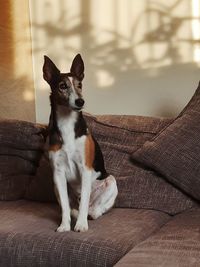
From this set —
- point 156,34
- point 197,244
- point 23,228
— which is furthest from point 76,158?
point 156,34

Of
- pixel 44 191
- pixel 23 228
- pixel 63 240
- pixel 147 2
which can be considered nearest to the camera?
pixel 63 240

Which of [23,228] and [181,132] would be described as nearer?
[23,228]

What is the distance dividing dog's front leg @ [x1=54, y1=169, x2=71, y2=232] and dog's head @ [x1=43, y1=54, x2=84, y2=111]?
33cm

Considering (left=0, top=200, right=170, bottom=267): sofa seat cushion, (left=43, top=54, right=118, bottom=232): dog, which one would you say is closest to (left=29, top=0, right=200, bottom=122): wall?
(left=43, top=54, right=118, bottom=232): dog

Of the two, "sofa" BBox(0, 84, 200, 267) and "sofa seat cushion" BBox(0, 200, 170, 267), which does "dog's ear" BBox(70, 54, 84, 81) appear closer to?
"sofa" BBox(0, 84, 200, 267)

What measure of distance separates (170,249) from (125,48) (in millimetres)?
1583

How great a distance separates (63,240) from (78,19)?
1622 mm

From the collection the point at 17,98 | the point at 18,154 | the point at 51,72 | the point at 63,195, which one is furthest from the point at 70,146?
the point at 17,98

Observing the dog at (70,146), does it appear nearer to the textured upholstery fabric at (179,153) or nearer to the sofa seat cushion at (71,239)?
the sofa seat cushion at (71,239)

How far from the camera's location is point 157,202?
8.29 feet

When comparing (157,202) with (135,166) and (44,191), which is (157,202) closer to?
(135,166)

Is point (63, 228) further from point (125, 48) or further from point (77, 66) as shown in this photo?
point (125, 48)

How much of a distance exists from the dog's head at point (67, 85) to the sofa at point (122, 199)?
1.72 feet

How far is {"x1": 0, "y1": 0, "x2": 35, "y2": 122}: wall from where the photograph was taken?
3354mm
